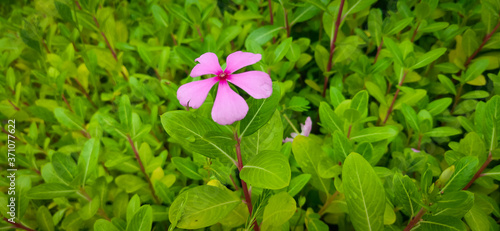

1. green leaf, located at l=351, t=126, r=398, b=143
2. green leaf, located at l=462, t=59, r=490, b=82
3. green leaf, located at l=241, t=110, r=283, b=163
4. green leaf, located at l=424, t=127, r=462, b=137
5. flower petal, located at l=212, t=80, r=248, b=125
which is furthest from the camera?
green leaf, located at l=462, t=59, r=490, b=82

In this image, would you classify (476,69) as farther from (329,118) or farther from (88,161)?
(88,161)

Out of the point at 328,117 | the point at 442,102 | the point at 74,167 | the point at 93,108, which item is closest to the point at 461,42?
the point at 442,102

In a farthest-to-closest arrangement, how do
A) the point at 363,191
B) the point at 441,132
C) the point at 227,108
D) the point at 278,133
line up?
the point at 441,132
the point at 278,133
the point at 363,191
the point at 227,108

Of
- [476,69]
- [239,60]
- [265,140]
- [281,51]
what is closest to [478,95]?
[476,69]

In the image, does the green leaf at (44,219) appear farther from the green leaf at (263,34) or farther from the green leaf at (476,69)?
the green leaf at (476,69)

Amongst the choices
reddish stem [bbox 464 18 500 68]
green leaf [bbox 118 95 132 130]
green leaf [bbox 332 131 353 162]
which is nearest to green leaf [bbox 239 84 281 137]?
green leaf [bbox 332 131 353 162]

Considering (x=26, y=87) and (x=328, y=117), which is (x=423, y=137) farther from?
(x=26, y=87)

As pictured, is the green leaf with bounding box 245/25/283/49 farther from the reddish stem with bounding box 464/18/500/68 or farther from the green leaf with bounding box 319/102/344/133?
the reddish stem with bounding box 464/18/500/68
